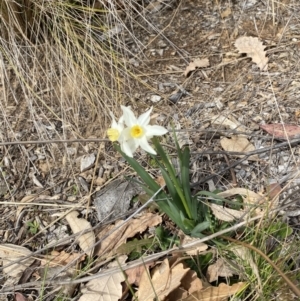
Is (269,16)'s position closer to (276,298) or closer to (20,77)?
(20,77)

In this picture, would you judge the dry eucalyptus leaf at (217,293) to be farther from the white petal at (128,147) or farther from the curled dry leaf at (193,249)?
the white petal at (128,147)

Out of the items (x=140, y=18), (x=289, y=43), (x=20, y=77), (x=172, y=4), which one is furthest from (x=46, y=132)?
(x=289, y=43)

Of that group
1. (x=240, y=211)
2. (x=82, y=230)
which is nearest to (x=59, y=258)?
(x=82, y=230)

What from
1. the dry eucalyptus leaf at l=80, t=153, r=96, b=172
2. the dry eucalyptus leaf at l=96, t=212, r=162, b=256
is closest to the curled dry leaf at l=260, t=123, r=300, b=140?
the dry eucalyptus leaf at l=96, t=212, r=162, b=256

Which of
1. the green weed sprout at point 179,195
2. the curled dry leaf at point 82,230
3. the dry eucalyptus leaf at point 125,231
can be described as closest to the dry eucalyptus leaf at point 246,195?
the green weed sprout at point 179,195

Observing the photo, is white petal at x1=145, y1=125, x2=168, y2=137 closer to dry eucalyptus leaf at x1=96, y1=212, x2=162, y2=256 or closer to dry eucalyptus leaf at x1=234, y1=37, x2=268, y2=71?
dry eucalyptus leaf at x1=96, y1=212, x2=162, y2=256

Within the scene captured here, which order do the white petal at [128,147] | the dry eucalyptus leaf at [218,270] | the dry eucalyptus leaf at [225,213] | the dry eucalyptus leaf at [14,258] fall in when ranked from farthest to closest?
the dry eucalyptus leaf at [14,258] < the dry eucalyptus leaf at [225,213] < the dry eucalyptus leaf at [218,270] < the white petal at [128,147]

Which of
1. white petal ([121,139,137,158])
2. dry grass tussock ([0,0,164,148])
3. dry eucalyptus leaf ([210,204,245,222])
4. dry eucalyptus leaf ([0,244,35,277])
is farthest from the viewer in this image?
dry grass tussock ([0,0,164,148])
